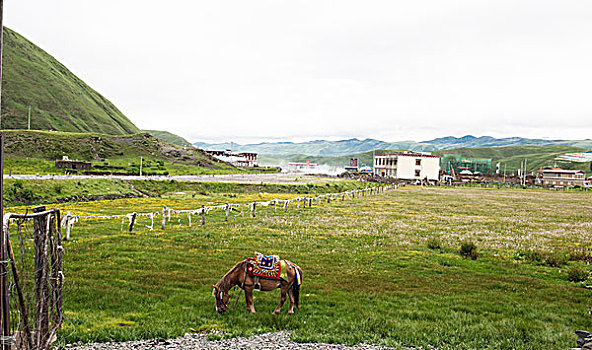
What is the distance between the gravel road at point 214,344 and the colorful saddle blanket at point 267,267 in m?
1.66

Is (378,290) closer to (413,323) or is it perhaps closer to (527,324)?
(413,323)

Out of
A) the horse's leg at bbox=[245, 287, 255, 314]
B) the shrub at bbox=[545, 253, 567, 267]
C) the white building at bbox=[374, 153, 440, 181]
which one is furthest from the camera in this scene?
the white building at bbox=[374, 153, 440, 181]

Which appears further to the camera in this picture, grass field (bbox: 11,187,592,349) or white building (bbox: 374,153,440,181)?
white building (bbox: 374,153,440,181)

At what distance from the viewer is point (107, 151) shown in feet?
397

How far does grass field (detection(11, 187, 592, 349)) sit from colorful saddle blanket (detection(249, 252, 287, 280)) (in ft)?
3.66

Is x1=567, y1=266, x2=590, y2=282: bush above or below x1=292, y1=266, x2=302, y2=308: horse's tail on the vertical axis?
below

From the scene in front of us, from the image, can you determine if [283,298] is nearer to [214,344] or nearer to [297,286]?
[297,286]

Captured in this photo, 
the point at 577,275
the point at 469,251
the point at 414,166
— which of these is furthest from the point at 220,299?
the point at 414,166

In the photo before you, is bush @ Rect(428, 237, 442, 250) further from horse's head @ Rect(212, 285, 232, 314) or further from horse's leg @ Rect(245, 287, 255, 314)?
horse's head @ Rect(212, 285, 232, 314)

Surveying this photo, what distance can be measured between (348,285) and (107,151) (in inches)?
4811

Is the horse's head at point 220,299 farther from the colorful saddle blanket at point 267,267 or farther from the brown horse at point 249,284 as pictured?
the colorful saddle blanket at point 267,267

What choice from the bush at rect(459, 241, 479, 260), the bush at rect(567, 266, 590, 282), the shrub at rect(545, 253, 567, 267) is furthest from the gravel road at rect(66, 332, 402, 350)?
the shrub at rect(545, 253, 567, 267)

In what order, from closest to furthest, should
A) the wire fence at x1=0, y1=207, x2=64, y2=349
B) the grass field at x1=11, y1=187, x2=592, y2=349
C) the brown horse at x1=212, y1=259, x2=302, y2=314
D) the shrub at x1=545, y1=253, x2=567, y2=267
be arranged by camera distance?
the wire fence at x1=0, y1=207, x2=64, y2=349, the grass field at x1=11, y1=187, x2=592, y2=349, the brown horse at x1=212, y1=259, x2=302, y2=314, the shrub at x1=545, y1=253, x2=567, y2=267

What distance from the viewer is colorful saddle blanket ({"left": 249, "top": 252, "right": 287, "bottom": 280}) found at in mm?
10766
